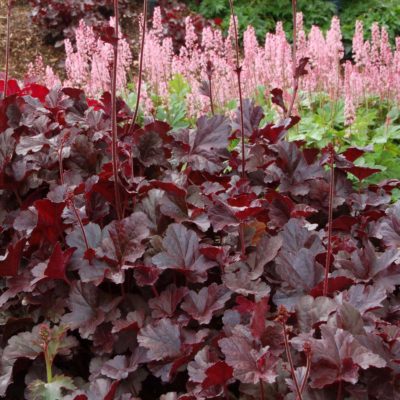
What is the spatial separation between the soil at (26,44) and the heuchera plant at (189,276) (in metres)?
5.82

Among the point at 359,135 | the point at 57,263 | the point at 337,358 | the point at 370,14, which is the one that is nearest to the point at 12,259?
the point at 57,263

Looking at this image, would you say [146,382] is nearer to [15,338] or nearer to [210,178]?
[15,338]

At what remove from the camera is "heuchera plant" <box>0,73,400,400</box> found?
1229 mm

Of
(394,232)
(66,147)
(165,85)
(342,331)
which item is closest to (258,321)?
(342,331)

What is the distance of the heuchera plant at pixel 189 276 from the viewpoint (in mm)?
1229

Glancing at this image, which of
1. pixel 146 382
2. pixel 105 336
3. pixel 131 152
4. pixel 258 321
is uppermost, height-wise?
pixel 131 152

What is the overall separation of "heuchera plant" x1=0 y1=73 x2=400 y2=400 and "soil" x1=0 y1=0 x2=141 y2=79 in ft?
19.1

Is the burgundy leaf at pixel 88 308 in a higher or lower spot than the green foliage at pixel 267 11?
lower

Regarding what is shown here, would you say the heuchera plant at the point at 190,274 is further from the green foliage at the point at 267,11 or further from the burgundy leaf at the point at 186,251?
the green foliage at the point at 267,11

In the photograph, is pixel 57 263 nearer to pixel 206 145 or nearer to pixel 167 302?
pixel 167 302

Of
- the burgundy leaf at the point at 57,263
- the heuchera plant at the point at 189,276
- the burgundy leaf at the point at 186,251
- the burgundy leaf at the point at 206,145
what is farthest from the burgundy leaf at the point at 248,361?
the burgundy leaf at the point at 206,145

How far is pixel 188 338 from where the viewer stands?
1.36 metres

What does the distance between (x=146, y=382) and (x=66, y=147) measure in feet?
2.43

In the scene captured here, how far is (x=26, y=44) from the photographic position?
25.8 ft
